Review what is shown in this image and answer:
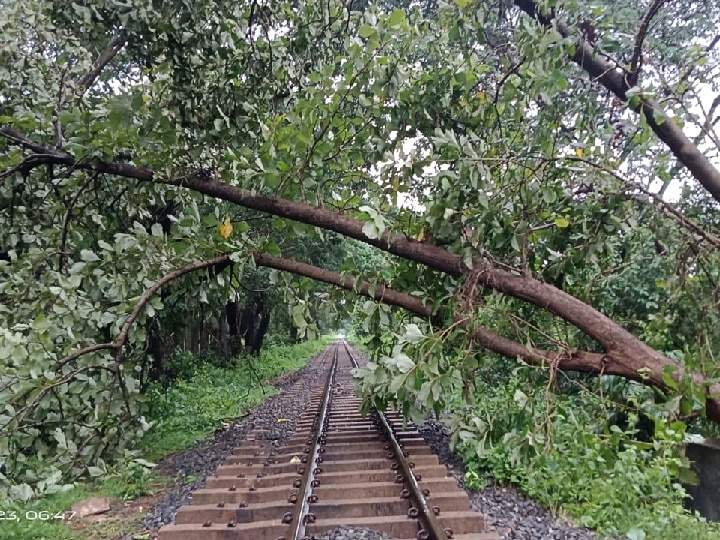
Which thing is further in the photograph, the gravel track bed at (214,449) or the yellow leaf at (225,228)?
the yellow leaf at (225,228)

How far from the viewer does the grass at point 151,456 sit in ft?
15.7

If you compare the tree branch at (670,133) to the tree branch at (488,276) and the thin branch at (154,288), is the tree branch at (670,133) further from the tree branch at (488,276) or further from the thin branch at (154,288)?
the thin branch at (154,288)

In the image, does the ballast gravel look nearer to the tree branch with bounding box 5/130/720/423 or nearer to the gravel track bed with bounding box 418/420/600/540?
the gravel track bed with bounding box 418/420/600/540

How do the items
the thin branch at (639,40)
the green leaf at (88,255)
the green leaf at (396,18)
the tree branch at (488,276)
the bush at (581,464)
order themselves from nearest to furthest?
the bush at (581,464), the tree branch at (488,276), the thin branch at (639,40), the green leaf at (396,18), the green leaf at (88,255)

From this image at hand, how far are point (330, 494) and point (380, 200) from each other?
2660 millimetres

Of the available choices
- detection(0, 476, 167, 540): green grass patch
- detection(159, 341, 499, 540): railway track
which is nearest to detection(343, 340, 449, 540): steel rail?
detection(159, 341, 499, 540): railway track

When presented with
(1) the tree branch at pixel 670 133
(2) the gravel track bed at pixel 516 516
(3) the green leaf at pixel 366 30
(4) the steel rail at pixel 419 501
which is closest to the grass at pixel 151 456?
(4) the steel rail at pixel 419 501

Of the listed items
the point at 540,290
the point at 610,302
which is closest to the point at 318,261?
the point at 610,302

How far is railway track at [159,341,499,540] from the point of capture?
4.30 m

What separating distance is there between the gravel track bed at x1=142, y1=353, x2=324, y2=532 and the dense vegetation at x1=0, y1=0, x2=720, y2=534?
29.7 inches

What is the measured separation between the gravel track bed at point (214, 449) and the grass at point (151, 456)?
0.60 feet

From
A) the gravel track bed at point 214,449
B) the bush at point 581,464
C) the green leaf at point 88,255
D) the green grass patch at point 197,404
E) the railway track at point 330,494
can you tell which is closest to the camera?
the bush at point 581,464

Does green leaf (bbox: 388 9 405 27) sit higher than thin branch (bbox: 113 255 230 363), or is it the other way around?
green leaf (bbox: 388 9 405 27)

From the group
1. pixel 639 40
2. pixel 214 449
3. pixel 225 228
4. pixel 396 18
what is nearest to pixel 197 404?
pixel 214 449
